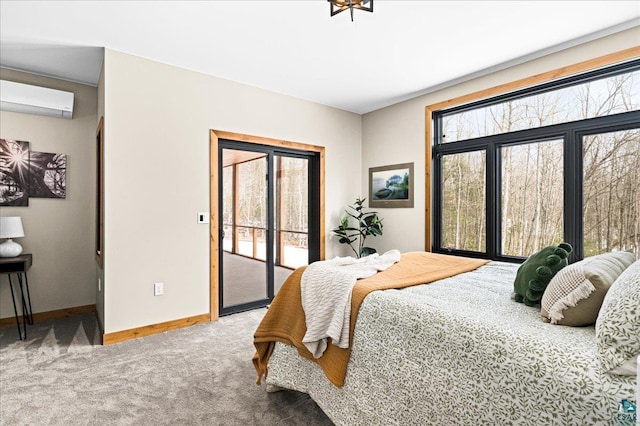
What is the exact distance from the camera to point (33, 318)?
11.8ft

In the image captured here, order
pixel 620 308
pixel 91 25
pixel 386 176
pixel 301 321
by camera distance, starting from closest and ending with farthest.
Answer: pixel 620 308
pixel 301 321
pixel 91 25
pixel 386 176

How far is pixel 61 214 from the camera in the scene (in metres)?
3.78

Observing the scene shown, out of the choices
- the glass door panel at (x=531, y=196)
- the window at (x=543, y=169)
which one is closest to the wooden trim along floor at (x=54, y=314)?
the window at (x=543, y=169)

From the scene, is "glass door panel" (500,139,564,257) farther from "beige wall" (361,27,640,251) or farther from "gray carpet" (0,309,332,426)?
"gray carpet" (0,309,332,426)

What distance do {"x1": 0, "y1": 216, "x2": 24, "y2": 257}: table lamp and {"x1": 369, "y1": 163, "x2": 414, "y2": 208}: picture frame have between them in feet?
13.3

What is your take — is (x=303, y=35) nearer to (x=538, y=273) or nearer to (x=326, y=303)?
(x=326, y=303)

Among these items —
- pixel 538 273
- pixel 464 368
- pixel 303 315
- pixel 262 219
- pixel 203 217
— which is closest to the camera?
pixel 464 368

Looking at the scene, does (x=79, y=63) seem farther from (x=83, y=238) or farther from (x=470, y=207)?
(x=470, y=207)

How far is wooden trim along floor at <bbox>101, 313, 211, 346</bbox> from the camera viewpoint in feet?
9.98

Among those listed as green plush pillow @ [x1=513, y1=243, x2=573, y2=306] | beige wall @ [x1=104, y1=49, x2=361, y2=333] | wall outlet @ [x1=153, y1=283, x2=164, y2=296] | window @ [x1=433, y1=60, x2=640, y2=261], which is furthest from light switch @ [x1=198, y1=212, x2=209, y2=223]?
green plush pillow @ [x1=513, y1=243, x2=573, y2=306]

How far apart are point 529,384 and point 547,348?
133mm

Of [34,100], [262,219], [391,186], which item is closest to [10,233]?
[34,100]

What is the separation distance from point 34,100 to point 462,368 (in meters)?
4.37

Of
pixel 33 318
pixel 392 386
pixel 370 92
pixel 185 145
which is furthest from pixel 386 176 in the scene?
pixel 33 318
